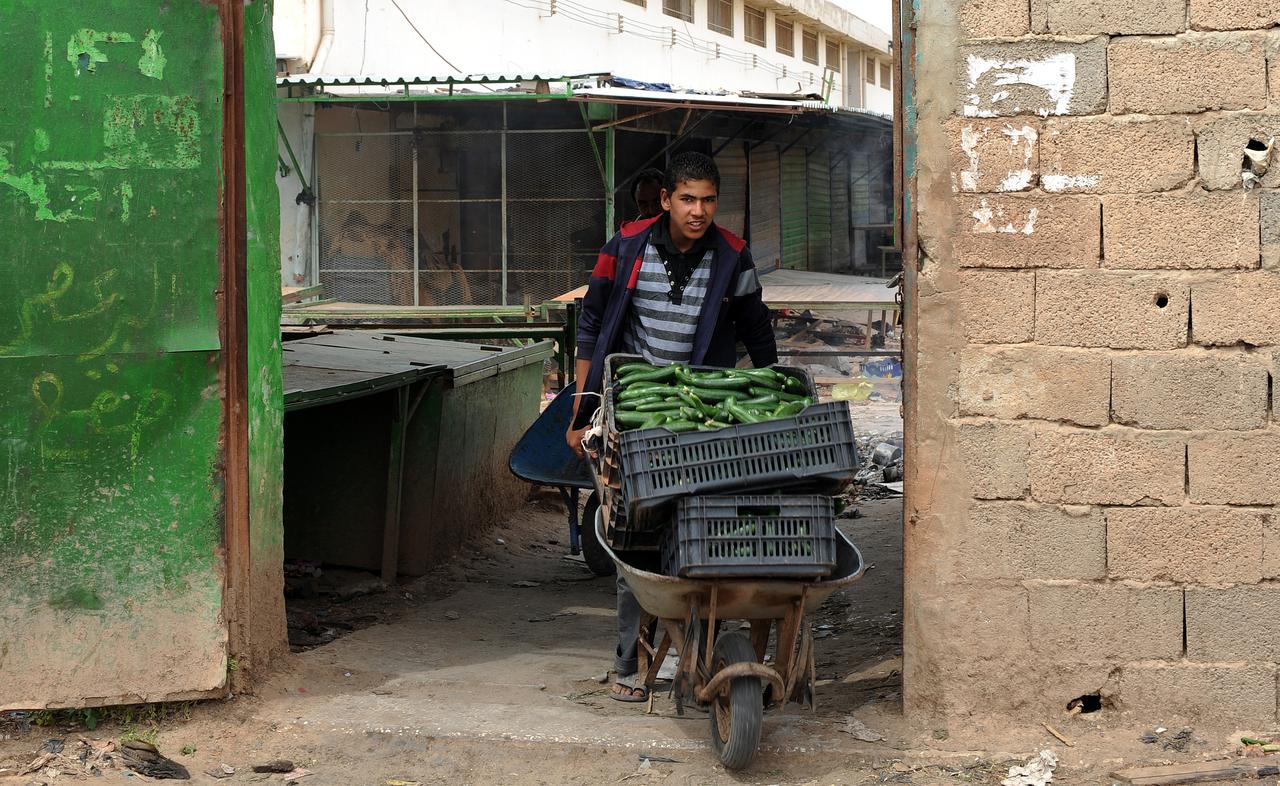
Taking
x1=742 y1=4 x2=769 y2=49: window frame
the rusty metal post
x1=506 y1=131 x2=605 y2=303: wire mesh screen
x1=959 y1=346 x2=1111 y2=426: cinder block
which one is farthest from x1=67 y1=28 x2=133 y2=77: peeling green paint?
x1=742 y1=4 x2=769 y2=49: window frame

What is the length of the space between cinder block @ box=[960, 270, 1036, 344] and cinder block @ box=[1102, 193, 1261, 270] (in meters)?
0.28

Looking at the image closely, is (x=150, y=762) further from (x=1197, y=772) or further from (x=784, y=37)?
(x=784, y=37)

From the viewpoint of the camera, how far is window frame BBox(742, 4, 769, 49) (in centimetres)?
2738

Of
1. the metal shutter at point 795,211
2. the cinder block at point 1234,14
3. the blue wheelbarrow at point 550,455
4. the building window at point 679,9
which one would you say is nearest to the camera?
the cinder block at point 1234,14

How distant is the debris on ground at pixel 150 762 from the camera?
166 inches

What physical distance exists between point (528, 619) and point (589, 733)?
2.34 meters

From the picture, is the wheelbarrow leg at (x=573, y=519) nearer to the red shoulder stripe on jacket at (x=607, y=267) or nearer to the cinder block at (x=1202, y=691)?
the red shoulder stripe on jacket at (x=607, y=267)

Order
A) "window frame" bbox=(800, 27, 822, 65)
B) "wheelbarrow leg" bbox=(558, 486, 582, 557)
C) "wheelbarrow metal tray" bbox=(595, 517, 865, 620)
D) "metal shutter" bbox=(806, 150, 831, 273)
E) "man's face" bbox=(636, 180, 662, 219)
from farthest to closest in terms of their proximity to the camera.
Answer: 1. "window frame" bbox=(800, 27, 822, 65)
2. "metal shutter" bbox=(806, 150, 831, 273)
3. "wheelbarrow leg" bbox=(558, 486, 582, 557)
4. "man's face" bbox=(636, 180, 662, 219)
5. "wheelbarrow metal tray" bbox=(595, 517, 865, 620)

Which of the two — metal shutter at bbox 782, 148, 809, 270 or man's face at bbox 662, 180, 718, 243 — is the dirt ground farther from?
metal shutter at bbox 782, 148, 809, 270

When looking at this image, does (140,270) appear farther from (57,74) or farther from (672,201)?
(672,201)

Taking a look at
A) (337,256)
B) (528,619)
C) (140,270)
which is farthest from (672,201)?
(337,256)

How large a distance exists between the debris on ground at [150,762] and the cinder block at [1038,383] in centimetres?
284

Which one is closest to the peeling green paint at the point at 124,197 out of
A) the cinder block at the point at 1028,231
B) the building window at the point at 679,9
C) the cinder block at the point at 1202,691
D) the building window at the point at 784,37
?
the cinder block at the point at 1028,231

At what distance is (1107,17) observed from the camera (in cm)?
418
